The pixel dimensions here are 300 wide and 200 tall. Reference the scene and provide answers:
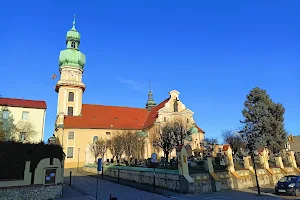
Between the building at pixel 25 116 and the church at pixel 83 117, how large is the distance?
9.53 meters

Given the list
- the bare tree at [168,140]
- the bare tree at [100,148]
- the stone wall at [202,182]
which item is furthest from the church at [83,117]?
the stone wall at [202,182]

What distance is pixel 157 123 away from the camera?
4503cm

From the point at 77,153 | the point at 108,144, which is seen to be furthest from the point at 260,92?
the point at 77,153

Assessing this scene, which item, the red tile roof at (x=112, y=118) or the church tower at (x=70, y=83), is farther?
the church tower at (x=70, y=83)

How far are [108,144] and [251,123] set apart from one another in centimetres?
2613

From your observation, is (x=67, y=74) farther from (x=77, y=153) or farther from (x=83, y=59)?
(x=77, y=153)

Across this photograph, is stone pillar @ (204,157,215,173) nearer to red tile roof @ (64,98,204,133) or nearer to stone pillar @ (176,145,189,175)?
stone pillar @ (176,145,189,175)

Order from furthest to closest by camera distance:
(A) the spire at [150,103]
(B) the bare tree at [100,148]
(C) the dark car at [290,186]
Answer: (A) the spire at [150,103]
(B) the bare tree at [100,148]
(C) the dark car at [290,186]

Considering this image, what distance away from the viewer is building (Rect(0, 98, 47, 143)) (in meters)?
32.8

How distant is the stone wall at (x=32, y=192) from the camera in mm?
13383

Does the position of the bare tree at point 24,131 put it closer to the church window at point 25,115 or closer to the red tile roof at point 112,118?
the church window at point 25,115

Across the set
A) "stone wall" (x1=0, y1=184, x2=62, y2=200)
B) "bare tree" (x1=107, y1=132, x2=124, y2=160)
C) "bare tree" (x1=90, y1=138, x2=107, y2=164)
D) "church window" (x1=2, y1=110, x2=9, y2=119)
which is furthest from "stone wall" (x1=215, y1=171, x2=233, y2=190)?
"church window" (x1=2, y1=110, x2=9, y2=119)

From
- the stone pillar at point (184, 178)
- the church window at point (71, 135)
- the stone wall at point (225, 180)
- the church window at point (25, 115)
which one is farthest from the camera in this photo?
the church window at point (71, 135)

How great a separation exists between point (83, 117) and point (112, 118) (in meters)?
6.63
